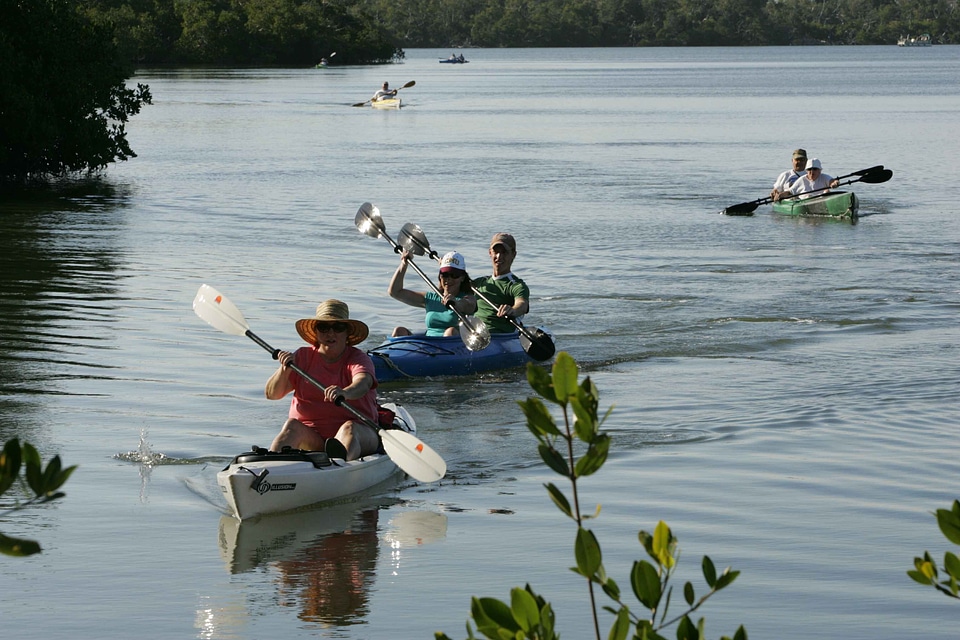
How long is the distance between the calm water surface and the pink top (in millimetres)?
606

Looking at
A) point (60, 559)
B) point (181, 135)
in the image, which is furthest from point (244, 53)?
point (60, 559)

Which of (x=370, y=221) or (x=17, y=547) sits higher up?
(x=17, y=547)

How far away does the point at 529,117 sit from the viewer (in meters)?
56.2

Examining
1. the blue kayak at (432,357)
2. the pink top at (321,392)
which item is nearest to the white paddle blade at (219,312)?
the pink top at (321,392)

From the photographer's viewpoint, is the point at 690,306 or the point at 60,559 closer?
the point at 60,559

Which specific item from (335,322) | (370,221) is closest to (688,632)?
(335,322)

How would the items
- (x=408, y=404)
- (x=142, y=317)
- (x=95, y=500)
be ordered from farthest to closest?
(x=142, y=317)
(x=408, y=404)
(x=95, y=500)

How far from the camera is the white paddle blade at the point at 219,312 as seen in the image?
1035 centimetres

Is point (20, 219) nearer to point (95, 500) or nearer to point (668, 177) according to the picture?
point (668, 177)

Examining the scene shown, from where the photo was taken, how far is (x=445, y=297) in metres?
12.9

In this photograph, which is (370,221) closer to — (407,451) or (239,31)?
(407,451)

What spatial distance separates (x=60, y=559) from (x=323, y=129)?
4283 centimetres

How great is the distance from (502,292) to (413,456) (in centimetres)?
453

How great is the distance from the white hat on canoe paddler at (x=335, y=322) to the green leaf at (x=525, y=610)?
6.27 m
